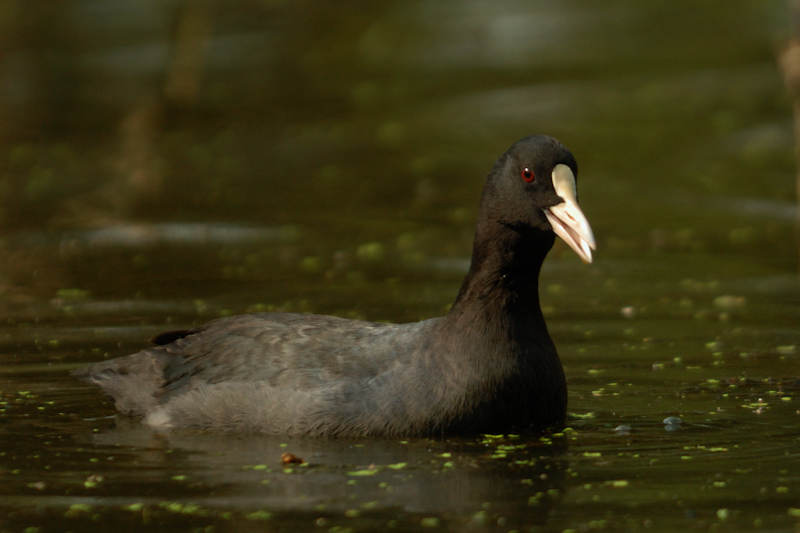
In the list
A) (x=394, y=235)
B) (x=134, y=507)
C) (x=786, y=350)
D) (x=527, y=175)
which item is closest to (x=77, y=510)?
(x=134, y=507)

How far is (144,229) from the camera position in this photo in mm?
13859

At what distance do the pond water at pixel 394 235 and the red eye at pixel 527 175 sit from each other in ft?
4.46

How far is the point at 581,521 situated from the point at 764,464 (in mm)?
1263

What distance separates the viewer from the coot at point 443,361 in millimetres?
6785

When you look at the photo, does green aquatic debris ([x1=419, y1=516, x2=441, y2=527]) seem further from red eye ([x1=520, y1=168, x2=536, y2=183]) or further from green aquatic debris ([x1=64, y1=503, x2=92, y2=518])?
red eye ([x1=520, y1=168, x2=536, y2=183])

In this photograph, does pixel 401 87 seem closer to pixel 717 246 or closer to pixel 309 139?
pixel 309 139

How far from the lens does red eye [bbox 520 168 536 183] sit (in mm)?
6888

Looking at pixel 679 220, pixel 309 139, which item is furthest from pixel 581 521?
pixel 309 139

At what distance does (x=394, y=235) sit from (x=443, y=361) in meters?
6.77

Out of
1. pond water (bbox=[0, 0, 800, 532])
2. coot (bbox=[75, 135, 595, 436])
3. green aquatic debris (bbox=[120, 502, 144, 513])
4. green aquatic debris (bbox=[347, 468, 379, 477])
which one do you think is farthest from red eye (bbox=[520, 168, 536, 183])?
green aquatic debris (bbox=[120, 502, 144, 513])

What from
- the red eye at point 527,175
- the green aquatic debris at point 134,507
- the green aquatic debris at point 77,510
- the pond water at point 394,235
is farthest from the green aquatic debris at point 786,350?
the green aquatic debris at point 77,510

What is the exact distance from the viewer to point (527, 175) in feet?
22.7

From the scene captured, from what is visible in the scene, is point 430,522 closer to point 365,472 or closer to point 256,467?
point 365,472

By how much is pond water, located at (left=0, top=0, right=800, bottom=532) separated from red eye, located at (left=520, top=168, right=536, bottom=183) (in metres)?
1.36
